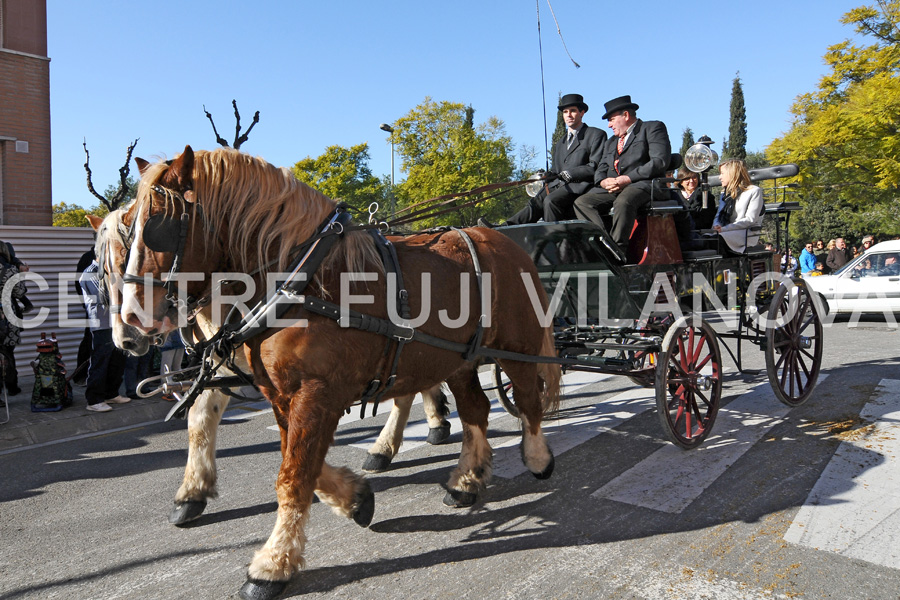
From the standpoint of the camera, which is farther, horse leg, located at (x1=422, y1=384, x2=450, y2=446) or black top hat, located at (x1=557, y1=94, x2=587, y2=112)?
black top hat, located at (x1=557, y1=94, x2=587, y2=112)

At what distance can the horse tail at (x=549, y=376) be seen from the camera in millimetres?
4180

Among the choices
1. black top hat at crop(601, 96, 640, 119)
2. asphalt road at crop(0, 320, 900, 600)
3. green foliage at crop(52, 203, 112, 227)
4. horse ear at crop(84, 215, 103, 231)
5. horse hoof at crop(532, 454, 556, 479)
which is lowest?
asphalt road at crop(0, 320, 900, 600)

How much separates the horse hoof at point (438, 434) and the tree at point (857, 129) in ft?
60.5

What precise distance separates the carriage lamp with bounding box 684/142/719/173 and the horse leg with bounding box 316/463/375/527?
12.5 feet

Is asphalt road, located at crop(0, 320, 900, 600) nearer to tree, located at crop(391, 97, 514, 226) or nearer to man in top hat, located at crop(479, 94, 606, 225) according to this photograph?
man in top hat, located at crop(479, 94, 606, 225)

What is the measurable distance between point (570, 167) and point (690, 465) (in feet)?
9.56

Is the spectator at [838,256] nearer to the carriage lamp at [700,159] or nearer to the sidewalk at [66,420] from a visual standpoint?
Result: the carriage lamp at [700,159]

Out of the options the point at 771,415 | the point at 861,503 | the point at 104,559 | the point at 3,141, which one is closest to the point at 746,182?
the point at 771,415

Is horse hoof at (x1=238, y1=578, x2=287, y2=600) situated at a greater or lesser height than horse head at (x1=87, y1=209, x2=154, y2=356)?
lesser

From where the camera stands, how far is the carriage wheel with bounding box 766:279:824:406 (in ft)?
17.4

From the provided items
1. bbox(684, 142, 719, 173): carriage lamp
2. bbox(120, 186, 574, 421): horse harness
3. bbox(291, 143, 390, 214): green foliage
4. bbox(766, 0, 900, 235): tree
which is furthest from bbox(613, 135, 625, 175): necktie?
bbox(291, 143, 390, 214): green foliage

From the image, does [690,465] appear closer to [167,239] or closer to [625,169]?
[625,169]

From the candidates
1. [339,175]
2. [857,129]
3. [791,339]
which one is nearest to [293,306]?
[791,339]

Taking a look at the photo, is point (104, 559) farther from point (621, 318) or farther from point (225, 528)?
point (621, 318)
